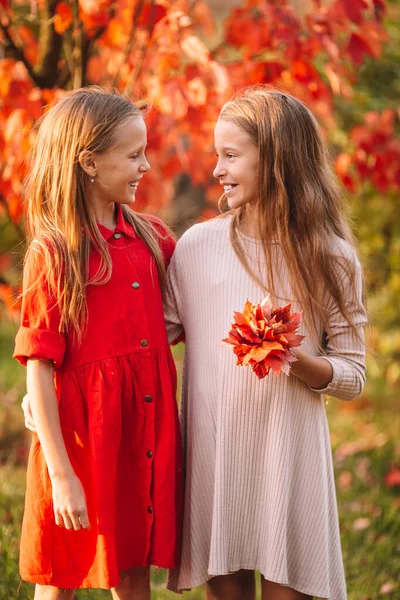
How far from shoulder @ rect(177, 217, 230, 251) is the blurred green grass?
1296 mm

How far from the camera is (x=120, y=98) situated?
2.35 m

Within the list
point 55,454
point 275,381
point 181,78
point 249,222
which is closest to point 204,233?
point 249,222

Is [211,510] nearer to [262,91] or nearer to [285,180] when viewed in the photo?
[285,180]

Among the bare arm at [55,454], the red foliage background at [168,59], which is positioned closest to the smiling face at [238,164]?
A: the bare arm at [55,454]

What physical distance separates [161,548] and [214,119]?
173 centimetres

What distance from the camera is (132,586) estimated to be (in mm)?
2373

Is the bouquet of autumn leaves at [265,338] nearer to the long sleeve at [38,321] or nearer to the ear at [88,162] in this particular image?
the long sleeve at [38,321]

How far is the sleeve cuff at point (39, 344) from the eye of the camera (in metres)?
2.15

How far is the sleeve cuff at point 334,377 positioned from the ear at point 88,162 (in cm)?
84

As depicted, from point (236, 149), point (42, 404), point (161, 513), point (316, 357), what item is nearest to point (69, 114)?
point (236, 149)

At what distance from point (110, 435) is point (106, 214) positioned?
2.11 ft

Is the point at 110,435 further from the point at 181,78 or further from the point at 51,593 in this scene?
the point at 181,78

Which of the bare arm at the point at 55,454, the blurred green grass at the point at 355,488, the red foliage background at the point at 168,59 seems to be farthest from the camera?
the blurred green grass at the point at 355,488

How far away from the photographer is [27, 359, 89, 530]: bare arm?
7.00ft
